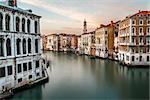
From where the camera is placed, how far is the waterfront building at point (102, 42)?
63.1 m

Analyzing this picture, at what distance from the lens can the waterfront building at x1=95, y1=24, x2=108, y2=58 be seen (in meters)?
63.1

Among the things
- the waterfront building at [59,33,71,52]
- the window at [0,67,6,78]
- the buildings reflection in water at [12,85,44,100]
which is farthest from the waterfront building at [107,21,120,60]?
the waterfront building at [59,33,71,52]

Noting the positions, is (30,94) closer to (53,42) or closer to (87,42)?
(87,42)

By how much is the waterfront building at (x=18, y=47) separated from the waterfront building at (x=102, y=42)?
127 ft

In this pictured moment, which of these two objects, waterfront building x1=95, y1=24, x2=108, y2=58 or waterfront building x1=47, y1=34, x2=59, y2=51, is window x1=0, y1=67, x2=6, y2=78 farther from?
waterfront building x1=47, y1=34, x2=59, y2=51

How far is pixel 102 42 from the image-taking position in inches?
2581

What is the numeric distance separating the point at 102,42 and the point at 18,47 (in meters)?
45.6

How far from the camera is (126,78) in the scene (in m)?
30.2

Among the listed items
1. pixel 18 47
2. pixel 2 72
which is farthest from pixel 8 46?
pixel 2 72

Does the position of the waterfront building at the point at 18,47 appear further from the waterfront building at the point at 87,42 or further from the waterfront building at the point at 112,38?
the waterfront building at the point at 87,42

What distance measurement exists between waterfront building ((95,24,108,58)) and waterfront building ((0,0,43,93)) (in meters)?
38.8

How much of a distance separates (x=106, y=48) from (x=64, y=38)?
59726 mm

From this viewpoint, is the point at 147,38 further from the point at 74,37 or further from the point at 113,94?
the point at 74,37

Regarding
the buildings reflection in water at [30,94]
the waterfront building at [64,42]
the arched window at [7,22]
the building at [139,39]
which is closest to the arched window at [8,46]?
the arched window at [7,22]
